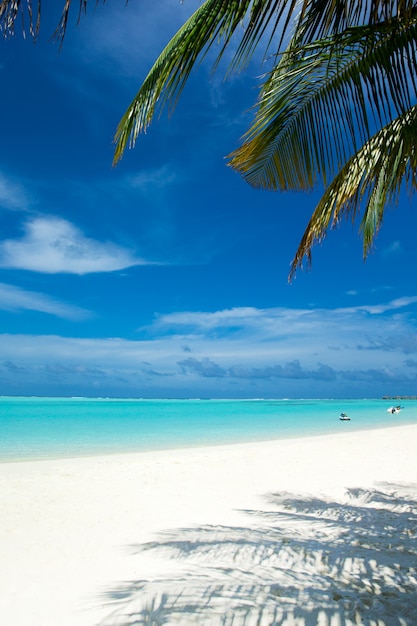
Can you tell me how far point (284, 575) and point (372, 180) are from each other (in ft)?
10.7

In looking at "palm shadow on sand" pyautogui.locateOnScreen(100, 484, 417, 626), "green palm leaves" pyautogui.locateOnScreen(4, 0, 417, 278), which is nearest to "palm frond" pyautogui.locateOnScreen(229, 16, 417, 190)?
"green palm leaves" pyautogui.locateOnScreen(4, 0, 417, 278)

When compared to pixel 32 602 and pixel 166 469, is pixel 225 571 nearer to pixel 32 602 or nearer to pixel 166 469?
pixel 32 602

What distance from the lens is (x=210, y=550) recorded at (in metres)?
3.49

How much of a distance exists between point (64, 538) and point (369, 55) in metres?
4.68

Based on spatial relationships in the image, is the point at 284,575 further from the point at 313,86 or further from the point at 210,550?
the point at 313,86

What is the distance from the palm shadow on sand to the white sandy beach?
12mm

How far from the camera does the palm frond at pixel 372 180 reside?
3162mm

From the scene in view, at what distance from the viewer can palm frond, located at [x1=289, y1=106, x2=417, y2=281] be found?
10.4 feet

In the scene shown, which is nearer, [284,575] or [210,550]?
[284,575]

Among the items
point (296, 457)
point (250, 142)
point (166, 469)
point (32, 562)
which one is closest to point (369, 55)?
point (250, 142)

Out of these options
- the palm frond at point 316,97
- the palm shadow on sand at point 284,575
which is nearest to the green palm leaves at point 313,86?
the palm frond at point 316,97

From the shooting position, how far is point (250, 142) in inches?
135

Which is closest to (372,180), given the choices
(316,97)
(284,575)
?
(316,97)

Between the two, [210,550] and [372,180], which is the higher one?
[372,180]
